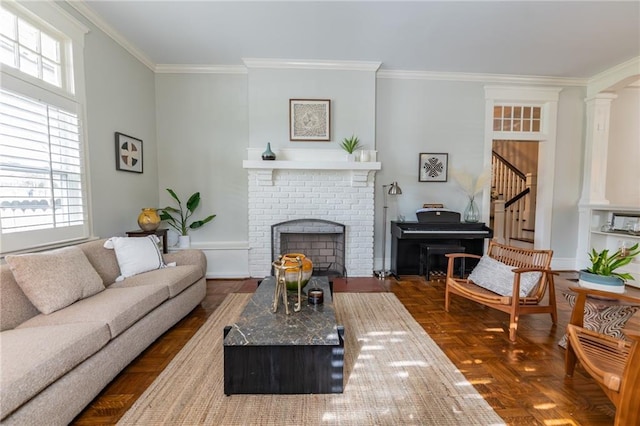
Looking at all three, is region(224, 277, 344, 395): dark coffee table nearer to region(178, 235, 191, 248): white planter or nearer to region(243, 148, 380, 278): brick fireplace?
region(243, 148, 380, 278): brick fireplace

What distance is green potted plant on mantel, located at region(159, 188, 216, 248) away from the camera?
3.94 m

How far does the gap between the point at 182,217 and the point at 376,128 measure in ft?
10.2

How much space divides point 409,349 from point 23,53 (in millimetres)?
3709

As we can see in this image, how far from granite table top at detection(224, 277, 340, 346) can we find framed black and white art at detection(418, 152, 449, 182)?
9.47 ft

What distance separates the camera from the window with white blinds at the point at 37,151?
199 cm

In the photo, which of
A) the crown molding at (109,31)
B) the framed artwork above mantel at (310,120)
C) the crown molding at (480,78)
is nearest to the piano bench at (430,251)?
the framed artwork above mantel at (310,120)

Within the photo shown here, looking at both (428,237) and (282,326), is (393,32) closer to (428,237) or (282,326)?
(428,237)

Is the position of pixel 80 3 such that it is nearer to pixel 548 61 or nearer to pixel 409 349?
pixel 409 349

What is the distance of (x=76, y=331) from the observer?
151cm

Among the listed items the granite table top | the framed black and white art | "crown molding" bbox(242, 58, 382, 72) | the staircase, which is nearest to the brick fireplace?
the framed black and white art

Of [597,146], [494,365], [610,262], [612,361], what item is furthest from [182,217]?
[597,146]

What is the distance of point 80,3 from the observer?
2621 mm

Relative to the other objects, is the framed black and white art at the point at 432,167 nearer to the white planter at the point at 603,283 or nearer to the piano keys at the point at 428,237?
the piano keys at the point at 428,237

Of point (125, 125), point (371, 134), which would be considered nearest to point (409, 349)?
point (371, 134)
